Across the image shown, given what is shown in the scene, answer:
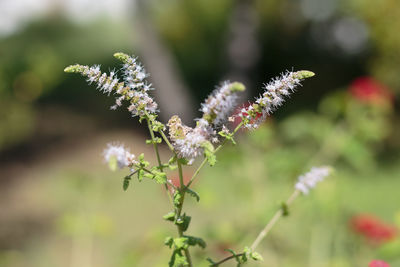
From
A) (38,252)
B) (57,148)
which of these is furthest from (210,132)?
(57,148)

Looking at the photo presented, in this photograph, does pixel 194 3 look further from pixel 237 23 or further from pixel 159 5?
pixel 237 23

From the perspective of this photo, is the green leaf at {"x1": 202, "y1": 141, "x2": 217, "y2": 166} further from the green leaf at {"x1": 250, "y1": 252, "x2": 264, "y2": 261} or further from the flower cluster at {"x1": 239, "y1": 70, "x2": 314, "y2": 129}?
the green leaf at {"x1": 250, "y1": 252, "x2": 264, "y2": 261}

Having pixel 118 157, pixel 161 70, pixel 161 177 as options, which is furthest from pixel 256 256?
pixel 161 70

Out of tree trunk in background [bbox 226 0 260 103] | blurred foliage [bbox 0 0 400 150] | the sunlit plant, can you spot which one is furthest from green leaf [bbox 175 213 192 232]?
blurred foliage [bbox 0 0 400 150]

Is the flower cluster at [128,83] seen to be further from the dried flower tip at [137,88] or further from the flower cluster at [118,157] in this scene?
the flower cluster at [118,157]

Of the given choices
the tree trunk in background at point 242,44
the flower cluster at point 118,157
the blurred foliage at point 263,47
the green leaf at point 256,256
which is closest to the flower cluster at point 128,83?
the flower cluster at point 118,157
